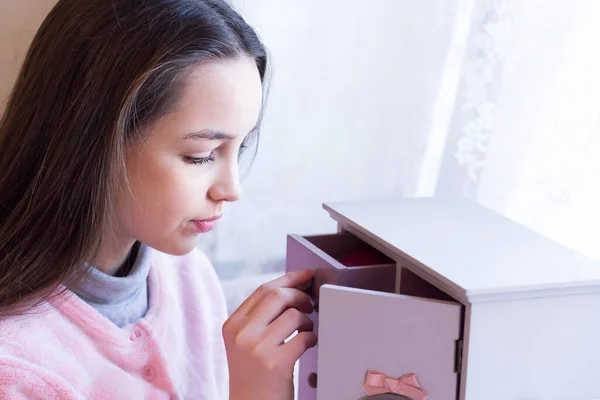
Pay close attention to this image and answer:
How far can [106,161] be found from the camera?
800mm

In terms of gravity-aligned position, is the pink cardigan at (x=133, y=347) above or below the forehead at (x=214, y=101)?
below

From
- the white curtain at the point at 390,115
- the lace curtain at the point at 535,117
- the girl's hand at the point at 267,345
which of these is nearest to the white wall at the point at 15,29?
the white curtain at the point at 390,115

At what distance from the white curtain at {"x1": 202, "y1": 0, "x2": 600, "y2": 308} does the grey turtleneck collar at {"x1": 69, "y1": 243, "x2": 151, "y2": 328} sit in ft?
0.94

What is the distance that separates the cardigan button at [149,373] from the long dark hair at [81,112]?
0.15 meters

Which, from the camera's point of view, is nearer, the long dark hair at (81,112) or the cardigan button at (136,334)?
the long dark hair at (81,112)

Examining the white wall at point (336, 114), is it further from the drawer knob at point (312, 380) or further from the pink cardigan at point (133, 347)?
the drawer knob at point (312, 380)

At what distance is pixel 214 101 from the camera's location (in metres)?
0.79

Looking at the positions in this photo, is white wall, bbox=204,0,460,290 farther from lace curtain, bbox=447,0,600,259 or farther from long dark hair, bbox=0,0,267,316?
long dark hair, bbox=0,0,267,316

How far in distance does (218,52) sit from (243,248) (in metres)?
0.51

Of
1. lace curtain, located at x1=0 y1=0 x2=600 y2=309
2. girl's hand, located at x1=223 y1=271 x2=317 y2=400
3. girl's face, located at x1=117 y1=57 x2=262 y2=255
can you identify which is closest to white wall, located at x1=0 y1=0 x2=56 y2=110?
lace curtain, located at x1=0 y1=0 x2=600 y2=309

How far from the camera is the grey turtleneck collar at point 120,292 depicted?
2.98 ft

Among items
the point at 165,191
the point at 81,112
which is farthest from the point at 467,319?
the point at 81,112

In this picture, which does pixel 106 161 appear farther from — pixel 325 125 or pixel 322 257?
pixel 325 125

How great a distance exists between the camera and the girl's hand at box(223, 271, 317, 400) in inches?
33.4
